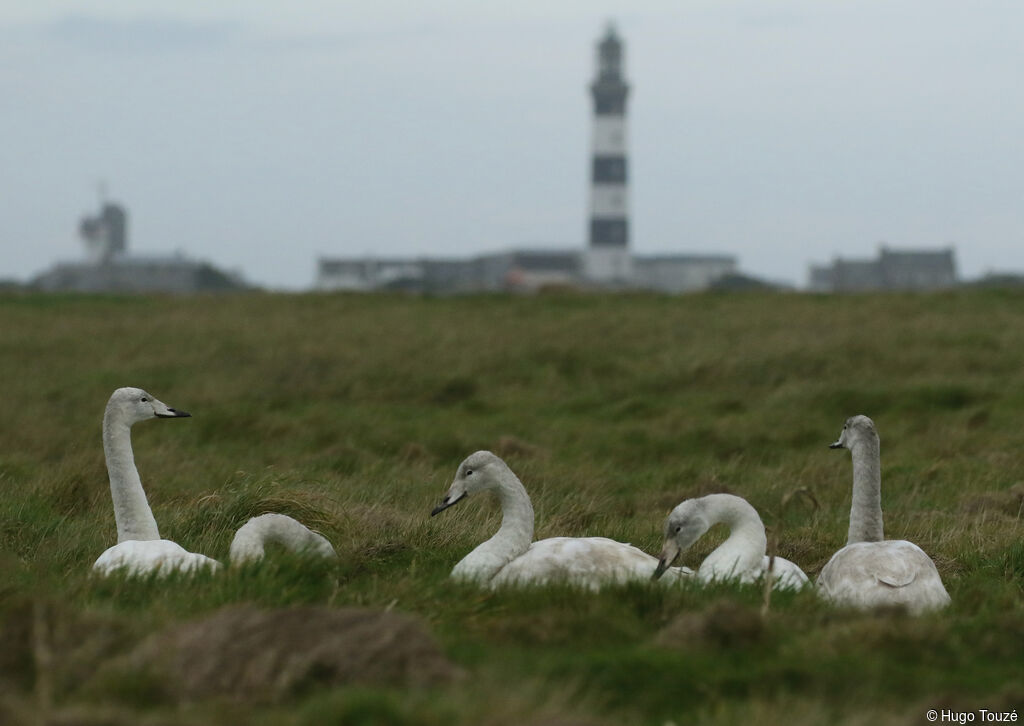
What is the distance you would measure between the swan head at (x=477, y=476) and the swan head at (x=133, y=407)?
190 centimetres

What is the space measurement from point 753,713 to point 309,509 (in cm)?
458

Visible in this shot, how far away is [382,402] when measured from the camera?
18266 millimetres

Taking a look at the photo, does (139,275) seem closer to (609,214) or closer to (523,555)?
(609,214)

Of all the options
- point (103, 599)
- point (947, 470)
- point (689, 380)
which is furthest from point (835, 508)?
point (689, 380)

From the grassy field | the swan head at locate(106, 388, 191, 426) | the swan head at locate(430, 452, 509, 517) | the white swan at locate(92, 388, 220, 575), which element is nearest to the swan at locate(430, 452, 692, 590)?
the swan head at locate(430, 452, 509, 517)

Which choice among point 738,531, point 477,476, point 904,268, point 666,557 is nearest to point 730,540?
point 738,531

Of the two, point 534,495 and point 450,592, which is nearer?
point 450,592

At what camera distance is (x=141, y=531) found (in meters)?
8.16

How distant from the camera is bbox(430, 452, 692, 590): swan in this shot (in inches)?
276

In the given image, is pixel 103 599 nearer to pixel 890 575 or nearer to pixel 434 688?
pixel 434 688

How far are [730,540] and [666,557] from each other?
0.50 m

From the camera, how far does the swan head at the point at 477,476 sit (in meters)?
7.68

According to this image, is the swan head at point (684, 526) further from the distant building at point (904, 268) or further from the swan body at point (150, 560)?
the distant building at point (904, 268)

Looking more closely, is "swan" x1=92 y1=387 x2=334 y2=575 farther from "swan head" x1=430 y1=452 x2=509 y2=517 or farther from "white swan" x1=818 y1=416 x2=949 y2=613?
"white swan" x1=818 y1=416 x2=949 y2=613
